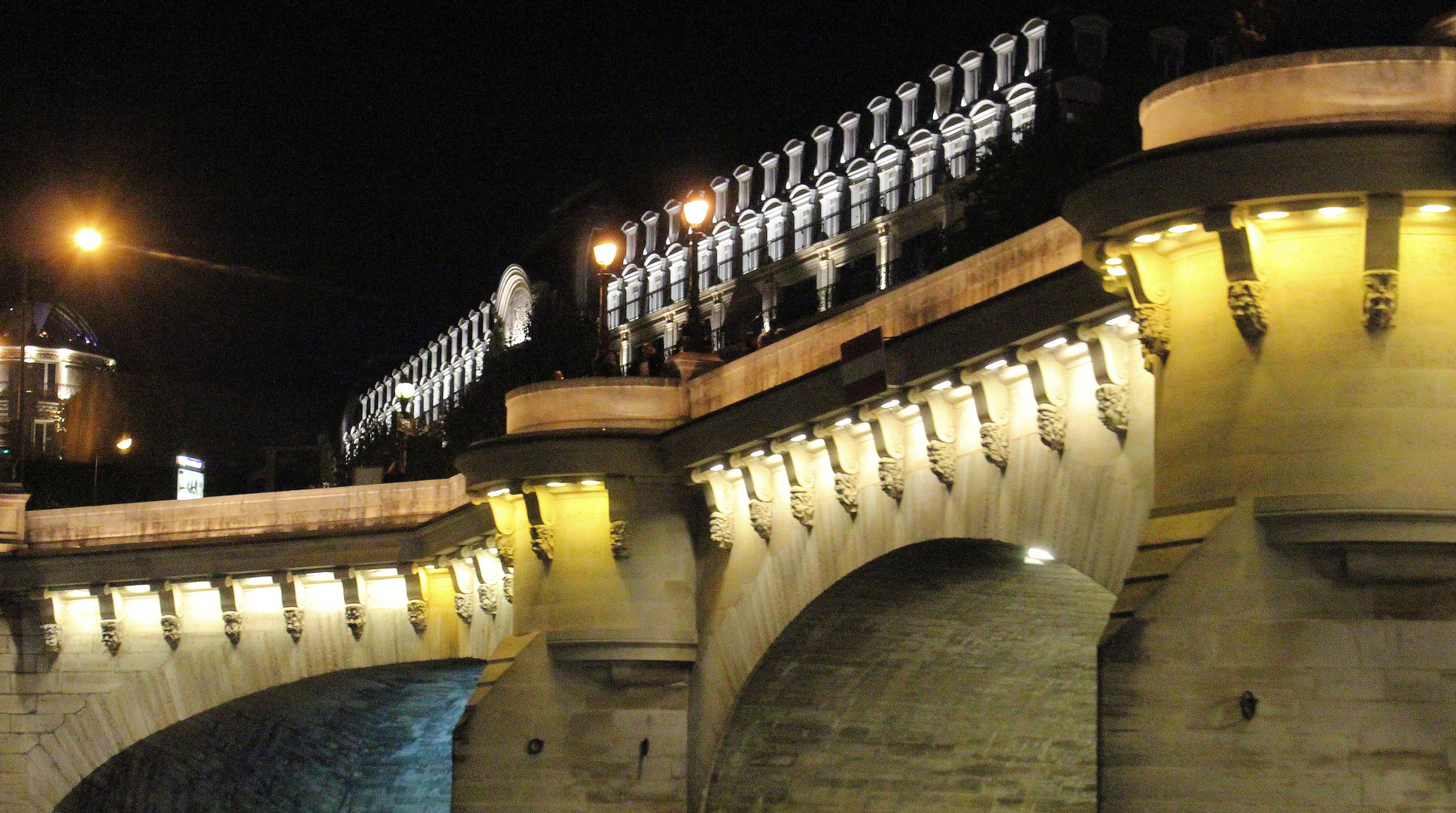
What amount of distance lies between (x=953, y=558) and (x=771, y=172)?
235 feet

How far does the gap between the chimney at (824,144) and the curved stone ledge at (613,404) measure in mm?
61642

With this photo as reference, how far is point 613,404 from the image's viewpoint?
94.1 ft

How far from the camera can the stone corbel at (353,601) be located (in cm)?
3944

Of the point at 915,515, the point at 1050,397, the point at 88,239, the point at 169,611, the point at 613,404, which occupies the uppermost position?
the point at 88,239

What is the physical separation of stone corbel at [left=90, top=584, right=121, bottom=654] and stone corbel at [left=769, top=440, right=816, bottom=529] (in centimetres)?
2176

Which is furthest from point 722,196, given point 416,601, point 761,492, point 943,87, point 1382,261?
point 1382,261

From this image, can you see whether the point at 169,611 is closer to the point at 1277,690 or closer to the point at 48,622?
the point at 48,622

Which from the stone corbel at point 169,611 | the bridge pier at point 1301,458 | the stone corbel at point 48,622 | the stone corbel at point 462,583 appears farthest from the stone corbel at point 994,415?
the stone corbel at point 48,622

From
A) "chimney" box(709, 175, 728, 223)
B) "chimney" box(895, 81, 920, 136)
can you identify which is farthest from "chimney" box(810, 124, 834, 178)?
"chimney" box(709, 175, 728, 223)

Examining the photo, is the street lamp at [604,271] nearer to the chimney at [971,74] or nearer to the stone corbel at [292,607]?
the stone corbel at [292,607]

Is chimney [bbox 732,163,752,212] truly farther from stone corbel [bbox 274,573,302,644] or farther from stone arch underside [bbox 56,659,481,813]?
stone corbel [bbox 274,573,302,644]

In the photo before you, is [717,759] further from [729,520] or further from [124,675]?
[124,675]

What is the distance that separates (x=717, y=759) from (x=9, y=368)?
292 ft

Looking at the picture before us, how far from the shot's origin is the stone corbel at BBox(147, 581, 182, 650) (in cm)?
4166
